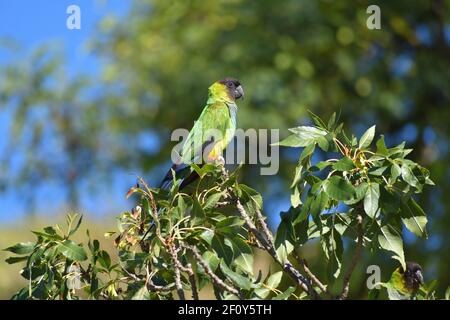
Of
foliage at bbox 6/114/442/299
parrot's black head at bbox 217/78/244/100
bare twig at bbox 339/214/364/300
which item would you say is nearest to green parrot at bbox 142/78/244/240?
parrot's black head at bbox 217/78/244/100

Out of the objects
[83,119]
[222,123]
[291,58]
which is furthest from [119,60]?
[222,123]

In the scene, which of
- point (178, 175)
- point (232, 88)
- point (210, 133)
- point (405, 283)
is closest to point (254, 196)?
point (405, 283)

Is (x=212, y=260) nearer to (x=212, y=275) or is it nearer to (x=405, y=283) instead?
(x=212, y=275)

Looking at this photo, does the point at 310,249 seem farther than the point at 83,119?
No

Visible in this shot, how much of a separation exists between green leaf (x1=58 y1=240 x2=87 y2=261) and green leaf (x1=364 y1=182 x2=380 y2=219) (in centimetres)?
106

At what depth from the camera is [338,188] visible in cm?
267

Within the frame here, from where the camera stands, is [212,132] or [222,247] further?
[212,132]

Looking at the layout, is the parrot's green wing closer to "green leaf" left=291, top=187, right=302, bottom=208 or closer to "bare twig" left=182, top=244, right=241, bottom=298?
"bare twig" left=182, top=244, right=241, bottom=298

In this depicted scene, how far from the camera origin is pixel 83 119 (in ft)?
44.5

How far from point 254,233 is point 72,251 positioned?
722 mm

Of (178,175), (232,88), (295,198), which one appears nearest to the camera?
(295,198)

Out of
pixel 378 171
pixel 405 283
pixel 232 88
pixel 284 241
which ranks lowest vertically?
pixel 405 283
